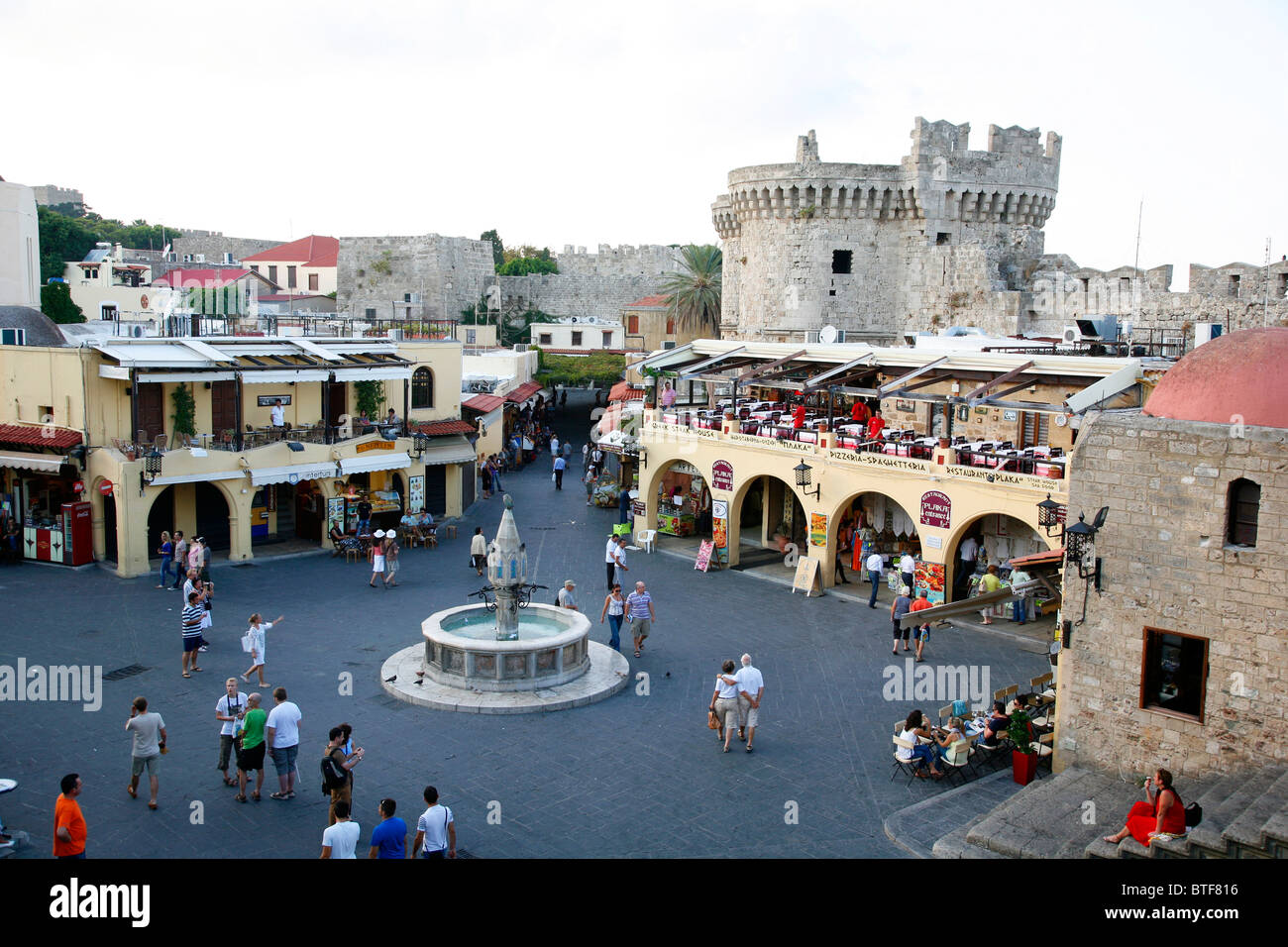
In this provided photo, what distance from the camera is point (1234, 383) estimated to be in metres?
12.9

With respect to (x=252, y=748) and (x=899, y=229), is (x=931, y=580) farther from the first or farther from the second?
(x=899, y=229)

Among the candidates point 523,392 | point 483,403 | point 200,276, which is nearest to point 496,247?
point 200,276

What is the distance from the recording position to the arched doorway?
23.5m

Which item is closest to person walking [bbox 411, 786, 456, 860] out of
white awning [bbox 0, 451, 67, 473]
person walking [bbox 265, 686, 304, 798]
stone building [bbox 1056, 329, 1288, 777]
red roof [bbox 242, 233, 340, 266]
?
person walking [bbox 265, 686, 304, 798]

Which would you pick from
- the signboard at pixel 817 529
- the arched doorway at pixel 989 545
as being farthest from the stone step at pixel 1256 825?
the signboard at pixel 817 529

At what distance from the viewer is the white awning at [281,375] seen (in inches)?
1062

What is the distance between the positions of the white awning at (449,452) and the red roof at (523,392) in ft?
35.0

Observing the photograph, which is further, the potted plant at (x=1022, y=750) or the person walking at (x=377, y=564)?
the person walking at (x=377, y=564)

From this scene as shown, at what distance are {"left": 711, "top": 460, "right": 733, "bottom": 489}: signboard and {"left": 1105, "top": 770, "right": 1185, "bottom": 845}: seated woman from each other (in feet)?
53.8

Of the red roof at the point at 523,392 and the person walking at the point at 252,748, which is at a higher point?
the red roof at the point at 523,392

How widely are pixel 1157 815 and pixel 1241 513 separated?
12.3 feet

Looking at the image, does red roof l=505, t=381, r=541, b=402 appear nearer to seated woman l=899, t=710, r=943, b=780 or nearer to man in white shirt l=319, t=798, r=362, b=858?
seated woman l=899, t=710, r=943, b=780

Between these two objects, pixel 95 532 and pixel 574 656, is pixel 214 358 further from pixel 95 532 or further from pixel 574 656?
pixel 574 656

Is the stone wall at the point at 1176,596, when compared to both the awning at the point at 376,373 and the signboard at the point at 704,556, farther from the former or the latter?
the awning at the point at 376,373
